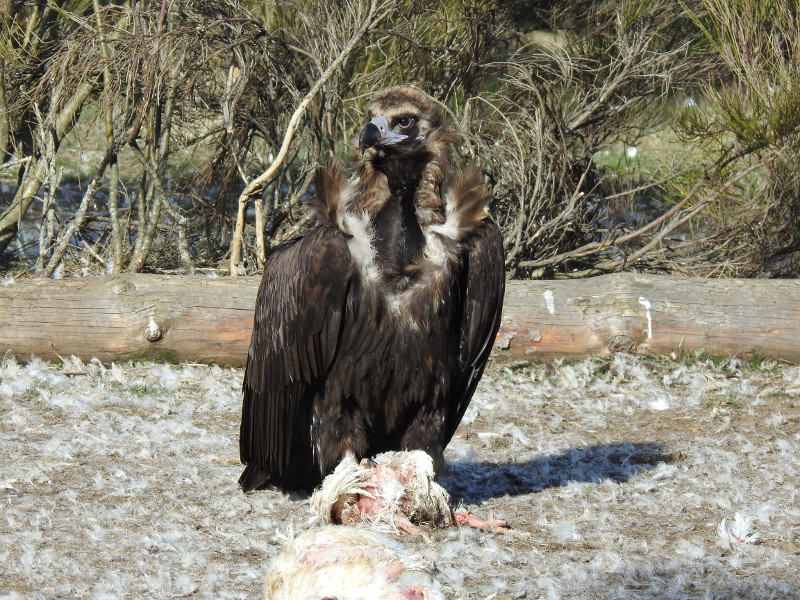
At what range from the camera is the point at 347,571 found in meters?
2.37

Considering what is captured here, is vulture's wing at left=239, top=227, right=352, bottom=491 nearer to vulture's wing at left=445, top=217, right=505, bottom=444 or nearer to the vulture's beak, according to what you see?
the vulture's beak

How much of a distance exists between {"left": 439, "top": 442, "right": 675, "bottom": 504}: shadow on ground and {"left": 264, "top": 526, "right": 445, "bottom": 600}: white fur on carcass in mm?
1456

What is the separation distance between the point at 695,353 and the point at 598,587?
3371 mm

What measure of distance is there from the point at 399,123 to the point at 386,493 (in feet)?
4.36

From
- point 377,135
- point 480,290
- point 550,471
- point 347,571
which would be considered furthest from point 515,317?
point 347,571

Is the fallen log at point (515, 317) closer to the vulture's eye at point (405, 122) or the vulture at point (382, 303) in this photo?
the vulture at point (382, 303)

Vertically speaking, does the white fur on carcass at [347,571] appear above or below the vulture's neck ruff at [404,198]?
below

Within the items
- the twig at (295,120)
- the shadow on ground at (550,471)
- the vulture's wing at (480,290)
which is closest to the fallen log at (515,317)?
the twig at (295,120)

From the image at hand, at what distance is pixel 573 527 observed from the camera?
3545 millimetres

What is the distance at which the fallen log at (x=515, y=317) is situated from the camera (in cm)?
565

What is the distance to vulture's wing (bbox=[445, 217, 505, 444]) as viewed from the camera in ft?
11.7

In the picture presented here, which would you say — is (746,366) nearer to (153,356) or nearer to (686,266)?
(686,266)

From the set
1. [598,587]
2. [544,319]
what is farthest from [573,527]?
[544,319]

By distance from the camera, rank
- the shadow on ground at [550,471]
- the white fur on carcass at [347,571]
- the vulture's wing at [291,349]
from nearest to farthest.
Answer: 1. the white fur on carcass at [347,571]
2. the vulture's wing at [291,349]
3. the shadow on ground at [550,471]
